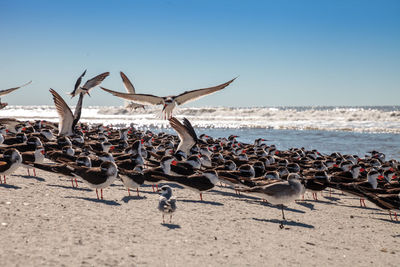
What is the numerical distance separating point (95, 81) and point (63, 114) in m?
2.03

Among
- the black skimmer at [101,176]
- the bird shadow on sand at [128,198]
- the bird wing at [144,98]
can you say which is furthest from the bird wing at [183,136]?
the black skimmer at [101,176]

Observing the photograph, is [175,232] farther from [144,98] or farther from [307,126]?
[307,126]

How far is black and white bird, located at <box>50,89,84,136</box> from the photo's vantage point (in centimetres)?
1511

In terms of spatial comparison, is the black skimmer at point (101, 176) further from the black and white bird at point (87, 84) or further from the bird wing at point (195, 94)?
the black and white bird at point (87, 84)

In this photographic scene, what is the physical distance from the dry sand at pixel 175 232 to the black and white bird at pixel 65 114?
5.36 m

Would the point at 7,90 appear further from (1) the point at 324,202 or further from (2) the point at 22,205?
(1) the point at 324,202

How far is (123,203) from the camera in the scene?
879 cm

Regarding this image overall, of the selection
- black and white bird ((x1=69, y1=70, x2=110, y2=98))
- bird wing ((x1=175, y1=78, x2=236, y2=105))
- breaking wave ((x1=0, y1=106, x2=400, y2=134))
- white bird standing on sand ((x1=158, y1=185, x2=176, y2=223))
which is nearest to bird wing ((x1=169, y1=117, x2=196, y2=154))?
bird wing ((x1=175, y1=78, x2=236, y2=105))

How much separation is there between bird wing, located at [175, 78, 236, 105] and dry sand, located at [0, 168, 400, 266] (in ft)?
16.3

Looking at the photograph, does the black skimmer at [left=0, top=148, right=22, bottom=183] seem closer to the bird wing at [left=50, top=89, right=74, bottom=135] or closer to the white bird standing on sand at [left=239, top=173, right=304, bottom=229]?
the bird wing at [left=50, top=89, right=74, bottom=135]

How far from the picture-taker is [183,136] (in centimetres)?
1586

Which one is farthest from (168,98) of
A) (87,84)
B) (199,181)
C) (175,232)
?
(175,232)

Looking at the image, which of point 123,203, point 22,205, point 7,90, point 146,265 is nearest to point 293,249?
point 146,265

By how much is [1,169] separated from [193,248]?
19.2 ft
